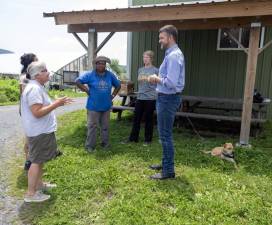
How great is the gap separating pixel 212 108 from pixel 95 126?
410cm

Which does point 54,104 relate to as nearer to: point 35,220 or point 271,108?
point 35,220

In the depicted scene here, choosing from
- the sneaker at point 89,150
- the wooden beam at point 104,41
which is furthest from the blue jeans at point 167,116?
the wooden beam at point 104,41

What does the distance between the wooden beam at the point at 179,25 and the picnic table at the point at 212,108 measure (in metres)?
1.84

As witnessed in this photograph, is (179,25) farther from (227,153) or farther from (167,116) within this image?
(167,116)

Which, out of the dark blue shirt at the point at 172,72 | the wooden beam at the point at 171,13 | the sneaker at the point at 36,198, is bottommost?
the sneaker at the point at 36,198

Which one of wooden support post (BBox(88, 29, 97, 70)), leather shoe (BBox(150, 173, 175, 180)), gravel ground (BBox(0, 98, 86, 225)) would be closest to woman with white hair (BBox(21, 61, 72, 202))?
gravel ground (BBox(0, 98, 86, 225))

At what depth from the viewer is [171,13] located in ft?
21.2

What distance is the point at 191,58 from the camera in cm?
1016

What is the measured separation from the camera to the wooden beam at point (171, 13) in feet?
19.0

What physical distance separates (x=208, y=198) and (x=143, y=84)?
114 inches

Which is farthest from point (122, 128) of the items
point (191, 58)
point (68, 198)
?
point (68, 198)

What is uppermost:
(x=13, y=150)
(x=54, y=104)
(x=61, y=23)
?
(x=61, y=23)

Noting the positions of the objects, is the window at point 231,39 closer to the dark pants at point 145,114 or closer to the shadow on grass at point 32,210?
the dark pants at point 145,114

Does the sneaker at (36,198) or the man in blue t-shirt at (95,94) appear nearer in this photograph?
the sneaker at (36,198)
